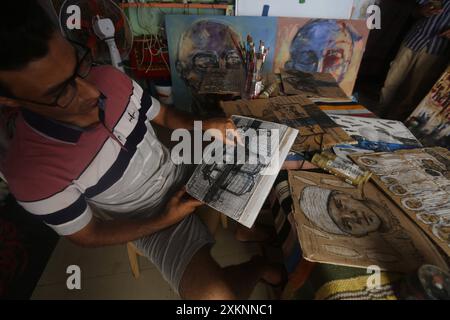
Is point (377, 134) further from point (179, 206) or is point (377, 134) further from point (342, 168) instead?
point (179, 206)

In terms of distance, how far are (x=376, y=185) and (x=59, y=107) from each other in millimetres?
880

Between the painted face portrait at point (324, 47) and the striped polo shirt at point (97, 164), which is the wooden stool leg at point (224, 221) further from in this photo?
the painted face portrait at point (324, 47)

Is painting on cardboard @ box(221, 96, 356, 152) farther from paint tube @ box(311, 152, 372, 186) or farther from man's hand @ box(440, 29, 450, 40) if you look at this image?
man's hand @ box(440, 29, 450, 40)

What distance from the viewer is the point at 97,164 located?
2.34ft

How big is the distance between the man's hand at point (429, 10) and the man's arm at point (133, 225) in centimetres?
184

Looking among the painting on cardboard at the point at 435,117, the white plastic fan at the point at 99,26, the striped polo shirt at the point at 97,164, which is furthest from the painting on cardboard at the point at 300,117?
the white plastic fan at the point at 99,26

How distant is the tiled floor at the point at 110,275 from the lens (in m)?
1.12

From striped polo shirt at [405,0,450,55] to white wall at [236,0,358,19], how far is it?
60 cm

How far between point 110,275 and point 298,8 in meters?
1.76

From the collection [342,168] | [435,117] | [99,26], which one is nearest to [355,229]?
[342,168]

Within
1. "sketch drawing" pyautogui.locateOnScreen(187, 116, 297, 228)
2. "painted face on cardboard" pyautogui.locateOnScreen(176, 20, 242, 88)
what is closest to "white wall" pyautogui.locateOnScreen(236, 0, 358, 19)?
"painted face on cardboard" pyautogui.locateOnScreen(176, 20, 242, 88)

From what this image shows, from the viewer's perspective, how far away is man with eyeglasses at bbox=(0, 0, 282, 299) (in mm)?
530

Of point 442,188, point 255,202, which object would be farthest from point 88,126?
point 442,188

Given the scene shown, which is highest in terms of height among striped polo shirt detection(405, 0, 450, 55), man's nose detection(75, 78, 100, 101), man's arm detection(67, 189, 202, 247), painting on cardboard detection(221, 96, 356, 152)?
striped polo shirt detection(405, 0, 450, 55)
